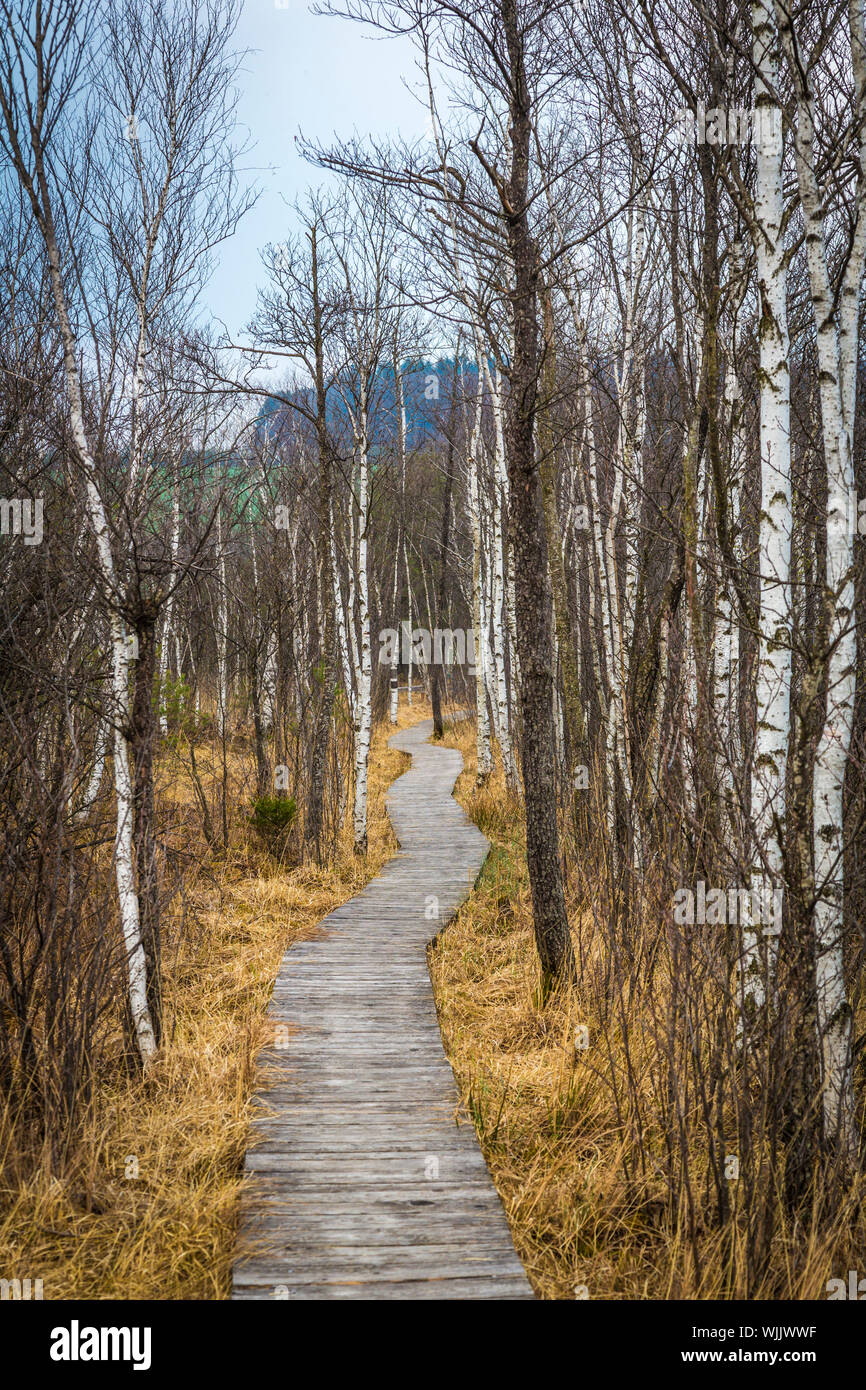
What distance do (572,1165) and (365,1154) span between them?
3.15 feet

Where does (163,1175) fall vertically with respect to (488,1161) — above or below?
above

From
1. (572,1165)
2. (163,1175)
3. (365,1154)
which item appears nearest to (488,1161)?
(572,1165)

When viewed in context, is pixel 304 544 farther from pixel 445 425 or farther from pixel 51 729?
pixel 51 729

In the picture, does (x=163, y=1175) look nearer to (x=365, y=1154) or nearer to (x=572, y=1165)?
(x=365, y=1154)

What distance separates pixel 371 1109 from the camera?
12.9 ft

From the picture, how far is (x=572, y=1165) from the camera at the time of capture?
3740 mm

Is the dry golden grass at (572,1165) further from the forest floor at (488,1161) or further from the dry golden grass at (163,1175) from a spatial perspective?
the dry golden grass at (163,1175)

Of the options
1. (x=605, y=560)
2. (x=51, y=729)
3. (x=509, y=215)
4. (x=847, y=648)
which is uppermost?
(x=509, y=215)

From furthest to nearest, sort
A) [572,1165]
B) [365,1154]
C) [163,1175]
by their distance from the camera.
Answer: [572,1165]
[365,1154]
[163,1175]

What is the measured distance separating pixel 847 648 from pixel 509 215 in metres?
3.38

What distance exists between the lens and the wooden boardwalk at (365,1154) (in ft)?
9.12

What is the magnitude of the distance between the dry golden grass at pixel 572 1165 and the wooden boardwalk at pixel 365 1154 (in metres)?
0.24

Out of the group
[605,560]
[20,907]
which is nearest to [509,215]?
[605,560]
